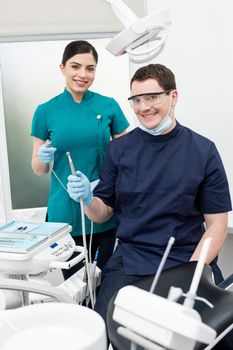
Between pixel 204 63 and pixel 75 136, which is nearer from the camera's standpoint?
pixel 75 136

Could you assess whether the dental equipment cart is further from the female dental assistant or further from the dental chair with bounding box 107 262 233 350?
the female dental assistant

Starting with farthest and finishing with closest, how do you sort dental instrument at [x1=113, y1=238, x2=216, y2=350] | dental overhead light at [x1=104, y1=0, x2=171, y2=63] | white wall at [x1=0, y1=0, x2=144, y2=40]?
white wall at [x1=0, y1=0, x2=144, y2=40] < dental overhead light at [x1=104, y1=0, x2=171, y2=63] < dental instrument at [x1=113, y1=238, x2=216, y2=350]

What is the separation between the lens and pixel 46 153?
1.64m

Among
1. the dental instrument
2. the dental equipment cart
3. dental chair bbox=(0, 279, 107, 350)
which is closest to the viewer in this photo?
the dental instrument

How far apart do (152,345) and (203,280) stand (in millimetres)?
624

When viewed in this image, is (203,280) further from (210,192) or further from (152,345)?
(152,345)

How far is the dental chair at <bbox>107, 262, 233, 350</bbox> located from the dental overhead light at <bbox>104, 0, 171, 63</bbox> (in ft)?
2.42

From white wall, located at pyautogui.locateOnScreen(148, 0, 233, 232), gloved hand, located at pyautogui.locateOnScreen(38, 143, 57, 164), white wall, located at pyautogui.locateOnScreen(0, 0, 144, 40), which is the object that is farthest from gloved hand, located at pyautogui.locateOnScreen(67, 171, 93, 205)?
white wall, located at pyautogui.locateOnScreen(0, 0, 144, 40)

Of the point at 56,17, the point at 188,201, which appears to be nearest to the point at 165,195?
the point at 188,201

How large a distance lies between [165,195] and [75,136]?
1.67ft

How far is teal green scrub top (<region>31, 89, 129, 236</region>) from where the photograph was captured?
175 cm

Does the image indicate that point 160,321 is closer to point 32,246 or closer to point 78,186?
point 32,246

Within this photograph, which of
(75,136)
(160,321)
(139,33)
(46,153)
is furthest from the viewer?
(75,136)

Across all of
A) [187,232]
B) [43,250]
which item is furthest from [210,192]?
[43,250]
